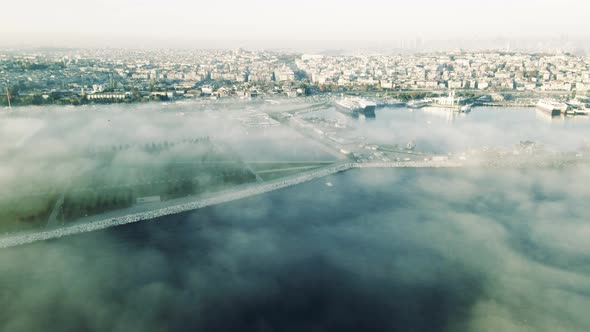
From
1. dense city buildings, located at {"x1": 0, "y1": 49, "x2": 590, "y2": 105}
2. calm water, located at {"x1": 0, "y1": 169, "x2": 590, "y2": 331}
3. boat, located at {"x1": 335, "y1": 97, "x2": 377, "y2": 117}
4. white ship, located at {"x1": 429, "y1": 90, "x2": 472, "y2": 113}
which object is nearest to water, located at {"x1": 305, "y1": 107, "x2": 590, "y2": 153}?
boat, located at {"x1": 335, "y1": 97, "x2": 377, "y2": 117}

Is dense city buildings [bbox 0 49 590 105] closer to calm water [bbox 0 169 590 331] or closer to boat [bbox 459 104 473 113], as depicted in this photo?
boat [bbox 459 104 473 113]

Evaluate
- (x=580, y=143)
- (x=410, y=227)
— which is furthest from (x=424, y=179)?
(x=580, y=143)

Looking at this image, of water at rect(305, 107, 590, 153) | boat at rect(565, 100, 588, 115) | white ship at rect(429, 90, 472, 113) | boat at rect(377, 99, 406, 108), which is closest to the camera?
water at rect(305, 107, 590, 153)

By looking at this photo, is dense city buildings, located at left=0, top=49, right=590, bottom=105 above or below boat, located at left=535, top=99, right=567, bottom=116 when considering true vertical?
above

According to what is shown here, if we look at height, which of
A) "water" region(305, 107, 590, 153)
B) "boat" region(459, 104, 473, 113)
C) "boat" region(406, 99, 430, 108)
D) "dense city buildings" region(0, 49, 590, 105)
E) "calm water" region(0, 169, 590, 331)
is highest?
"dense city buildings" region(0, 49, 590, 105)

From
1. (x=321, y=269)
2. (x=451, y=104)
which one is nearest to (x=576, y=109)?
(x=451, y=104)

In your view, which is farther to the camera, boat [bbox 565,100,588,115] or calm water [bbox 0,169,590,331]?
boat [bbox 565,100,588,115]

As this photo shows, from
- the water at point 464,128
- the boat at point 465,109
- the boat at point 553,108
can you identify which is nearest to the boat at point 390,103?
the water at point 464,128

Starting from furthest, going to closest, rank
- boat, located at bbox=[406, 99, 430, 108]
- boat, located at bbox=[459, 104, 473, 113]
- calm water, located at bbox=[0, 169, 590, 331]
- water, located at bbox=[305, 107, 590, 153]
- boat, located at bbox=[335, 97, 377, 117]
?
boat, located at bbox=[406, 99, 430, 108] < boat, located at bbox=[459, 104, 473, 113] < boat, located at bbox=[335, 97, 377, 117] < water, located at bbox=[305, 107, 590, 153] < calm water, located at bbox=[0, 169, 590, 331]
